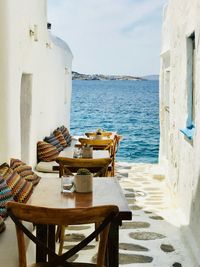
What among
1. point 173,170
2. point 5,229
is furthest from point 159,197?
point 5,229

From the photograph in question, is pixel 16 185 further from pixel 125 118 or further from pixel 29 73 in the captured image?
pixel 125 118

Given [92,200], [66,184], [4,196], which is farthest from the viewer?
[4,196]

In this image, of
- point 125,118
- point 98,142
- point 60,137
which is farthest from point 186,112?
point 125,118

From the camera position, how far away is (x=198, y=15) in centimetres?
512

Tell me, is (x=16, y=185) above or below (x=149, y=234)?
above

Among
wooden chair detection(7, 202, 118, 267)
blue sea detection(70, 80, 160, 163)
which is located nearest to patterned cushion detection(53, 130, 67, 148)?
wooden chair detection(7, 202, 118, 267)

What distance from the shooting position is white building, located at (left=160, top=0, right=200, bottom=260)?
5258 millimetres

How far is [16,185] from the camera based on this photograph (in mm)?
5133

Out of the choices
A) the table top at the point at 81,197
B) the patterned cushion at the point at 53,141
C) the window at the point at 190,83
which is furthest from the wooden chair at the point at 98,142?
the table top at the point at 81,197

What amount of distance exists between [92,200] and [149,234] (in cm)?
209

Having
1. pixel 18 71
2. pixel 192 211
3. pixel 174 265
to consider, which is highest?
pixel 18 71

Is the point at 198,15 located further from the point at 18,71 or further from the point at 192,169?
the point at 18,71

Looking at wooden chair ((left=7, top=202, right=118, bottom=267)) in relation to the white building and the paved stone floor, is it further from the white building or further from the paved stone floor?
the white building

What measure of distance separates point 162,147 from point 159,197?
2.44 metres
